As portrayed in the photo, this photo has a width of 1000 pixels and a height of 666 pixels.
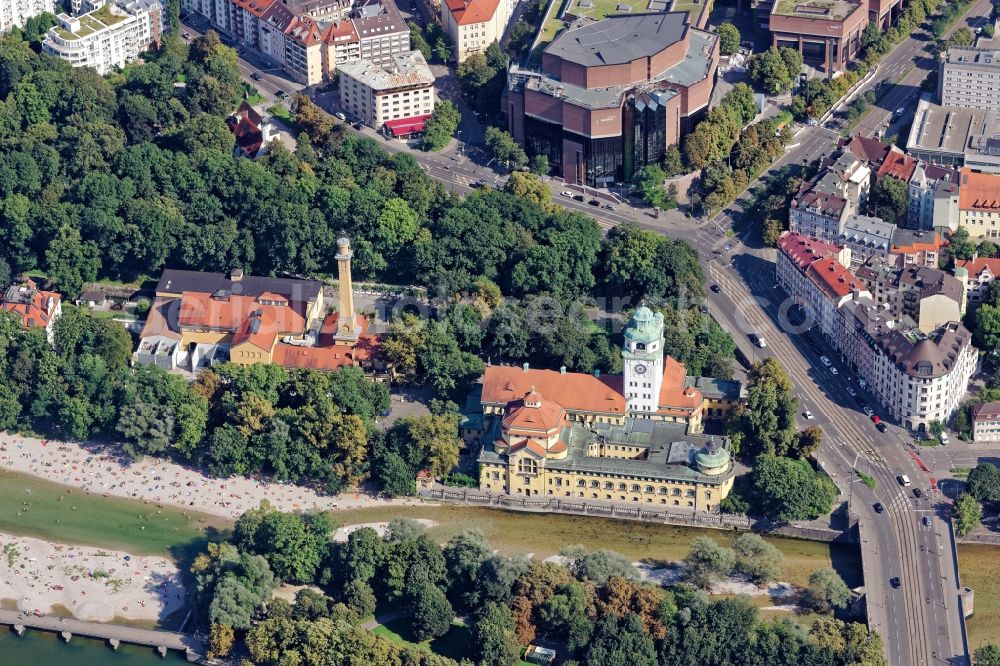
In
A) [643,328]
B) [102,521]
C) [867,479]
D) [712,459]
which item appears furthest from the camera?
[643,328]

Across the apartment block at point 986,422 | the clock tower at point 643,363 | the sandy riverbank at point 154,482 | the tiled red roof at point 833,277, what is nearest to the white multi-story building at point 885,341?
the tiled red roof at point 833,277

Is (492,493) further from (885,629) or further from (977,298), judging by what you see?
(977,298)

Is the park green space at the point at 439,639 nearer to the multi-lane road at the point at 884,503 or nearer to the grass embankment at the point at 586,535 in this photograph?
the grass embankment at the point at 586,535

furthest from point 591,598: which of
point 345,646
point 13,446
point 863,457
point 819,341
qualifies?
point 13,446

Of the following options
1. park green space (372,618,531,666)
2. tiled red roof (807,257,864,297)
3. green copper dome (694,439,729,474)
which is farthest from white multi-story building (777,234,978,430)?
park green space (372,618,531,666)

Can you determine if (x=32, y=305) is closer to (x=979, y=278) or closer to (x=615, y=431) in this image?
(x=615, y=431)

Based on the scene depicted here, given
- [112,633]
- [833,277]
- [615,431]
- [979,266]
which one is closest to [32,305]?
[112,633]
